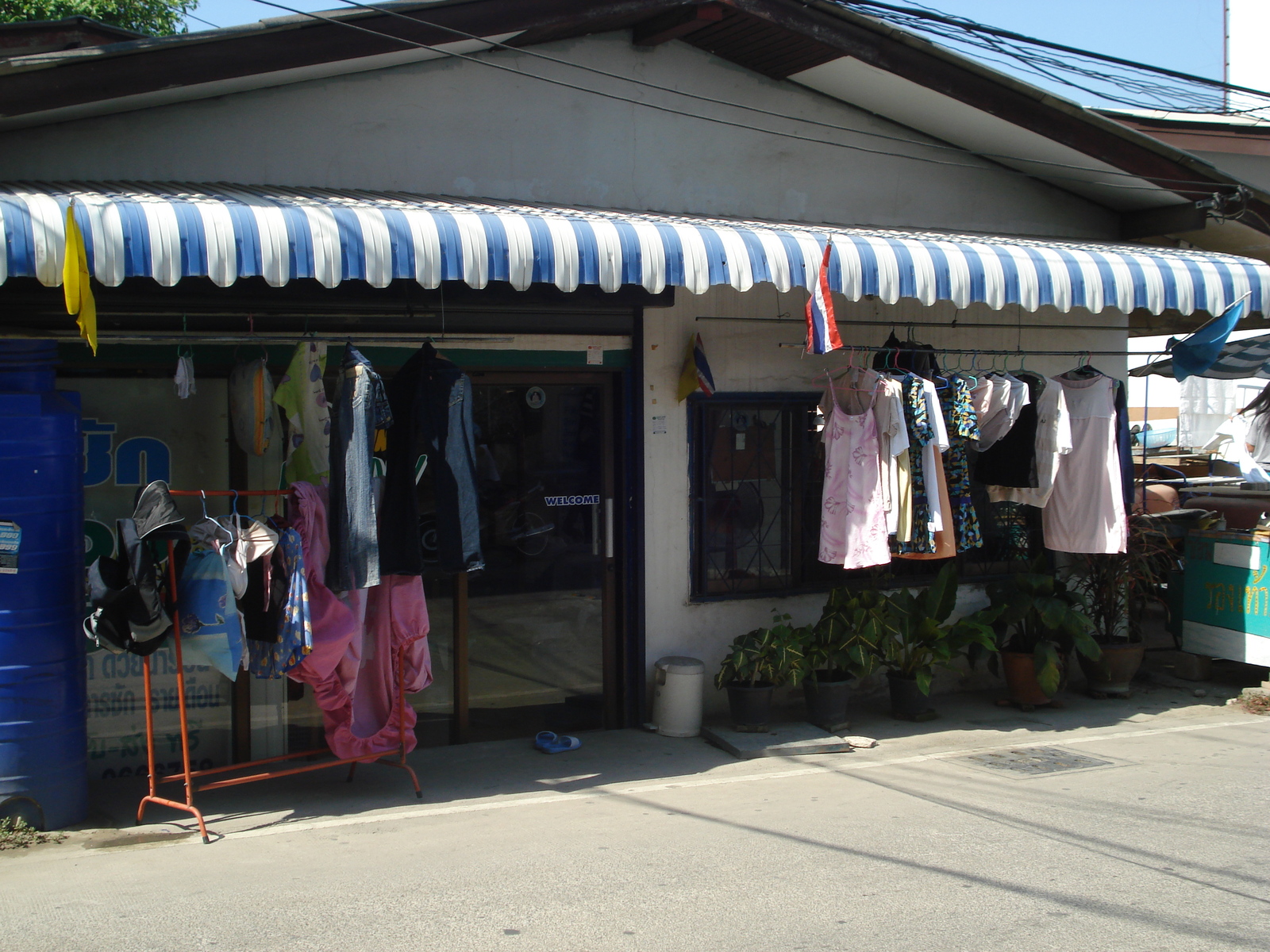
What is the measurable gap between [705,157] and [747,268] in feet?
7.08

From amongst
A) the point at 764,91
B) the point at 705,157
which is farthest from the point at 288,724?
the point at 764,91

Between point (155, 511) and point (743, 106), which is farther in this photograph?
point (743, 106)

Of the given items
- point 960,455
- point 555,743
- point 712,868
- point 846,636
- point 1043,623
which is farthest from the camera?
point 1043,623

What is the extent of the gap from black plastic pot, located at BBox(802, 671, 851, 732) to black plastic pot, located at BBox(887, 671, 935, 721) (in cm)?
52

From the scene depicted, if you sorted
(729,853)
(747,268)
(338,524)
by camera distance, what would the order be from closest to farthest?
(729,853) < (338,524) < (747,268)

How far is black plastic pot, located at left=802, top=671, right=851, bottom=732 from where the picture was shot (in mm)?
7289

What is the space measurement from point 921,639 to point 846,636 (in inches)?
26.0

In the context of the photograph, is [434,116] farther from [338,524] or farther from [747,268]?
[338,524]

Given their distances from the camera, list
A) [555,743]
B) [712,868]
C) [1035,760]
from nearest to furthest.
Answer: [712,868]
[1035,760]
[555,743]

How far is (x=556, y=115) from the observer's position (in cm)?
745

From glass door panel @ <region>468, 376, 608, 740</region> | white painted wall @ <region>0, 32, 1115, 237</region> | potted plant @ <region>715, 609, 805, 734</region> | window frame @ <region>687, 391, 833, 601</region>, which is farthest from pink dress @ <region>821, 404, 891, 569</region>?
white painted wall @ <region>0, 32, 1115, 237</region>

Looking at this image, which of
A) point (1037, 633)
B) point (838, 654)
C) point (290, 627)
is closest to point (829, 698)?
point (838, 654)

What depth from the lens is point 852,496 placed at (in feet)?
23.7

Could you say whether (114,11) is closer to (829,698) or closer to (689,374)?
(689,374)
